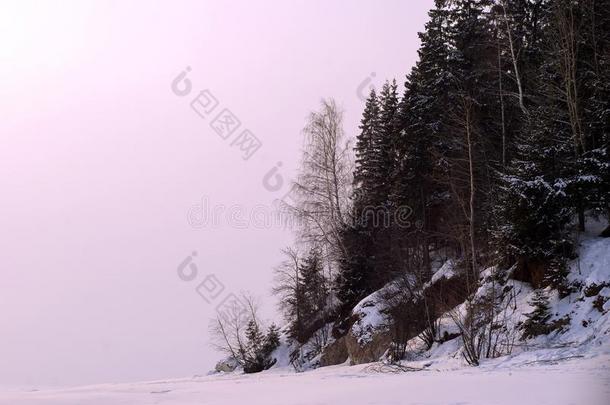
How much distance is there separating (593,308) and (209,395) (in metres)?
10.4

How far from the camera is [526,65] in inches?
968

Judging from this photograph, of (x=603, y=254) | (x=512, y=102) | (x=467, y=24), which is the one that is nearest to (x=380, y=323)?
(x=603, y=254)

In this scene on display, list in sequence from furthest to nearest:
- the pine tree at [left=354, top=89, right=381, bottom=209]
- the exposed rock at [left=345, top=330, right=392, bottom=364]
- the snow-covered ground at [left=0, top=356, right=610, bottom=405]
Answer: the pine tree at [left=354, top=89, right=381, bottom=209], the exposed rock at [left=345, top=330, right=392, bottom=364], the snow-covered ground at [left=0, top=356, right=610, bottom=405]

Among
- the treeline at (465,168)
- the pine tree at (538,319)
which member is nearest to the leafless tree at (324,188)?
the treeline at (465,168)

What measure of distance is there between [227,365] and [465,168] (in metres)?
21.0

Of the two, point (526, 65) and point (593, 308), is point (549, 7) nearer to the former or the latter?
point (526, 65)

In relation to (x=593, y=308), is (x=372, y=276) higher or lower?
higher

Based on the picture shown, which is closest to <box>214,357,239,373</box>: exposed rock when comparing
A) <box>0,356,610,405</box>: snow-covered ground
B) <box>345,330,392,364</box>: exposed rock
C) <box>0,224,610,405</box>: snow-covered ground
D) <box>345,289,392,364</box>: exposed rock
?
<box>345,289,392,364</box>: exposed rock

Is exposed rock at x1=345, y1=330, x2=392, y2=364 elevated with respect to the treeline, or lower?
lower

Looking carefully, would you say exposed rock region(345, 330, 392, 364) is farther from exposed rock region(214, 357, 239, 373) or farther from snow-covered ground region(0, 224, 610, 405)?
exposed rock region(214, 357, 239, 373)

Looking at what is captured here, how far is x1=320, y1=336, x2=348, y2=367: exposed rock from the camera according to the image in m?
25.9

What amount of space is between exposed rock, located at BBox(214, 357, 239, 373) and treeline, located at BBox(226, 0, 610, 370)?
4.81 metres

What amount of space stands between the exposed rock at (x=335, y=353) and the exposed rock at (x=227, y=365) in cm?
1010

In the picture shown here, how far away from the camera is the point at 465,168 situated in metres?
23.6
